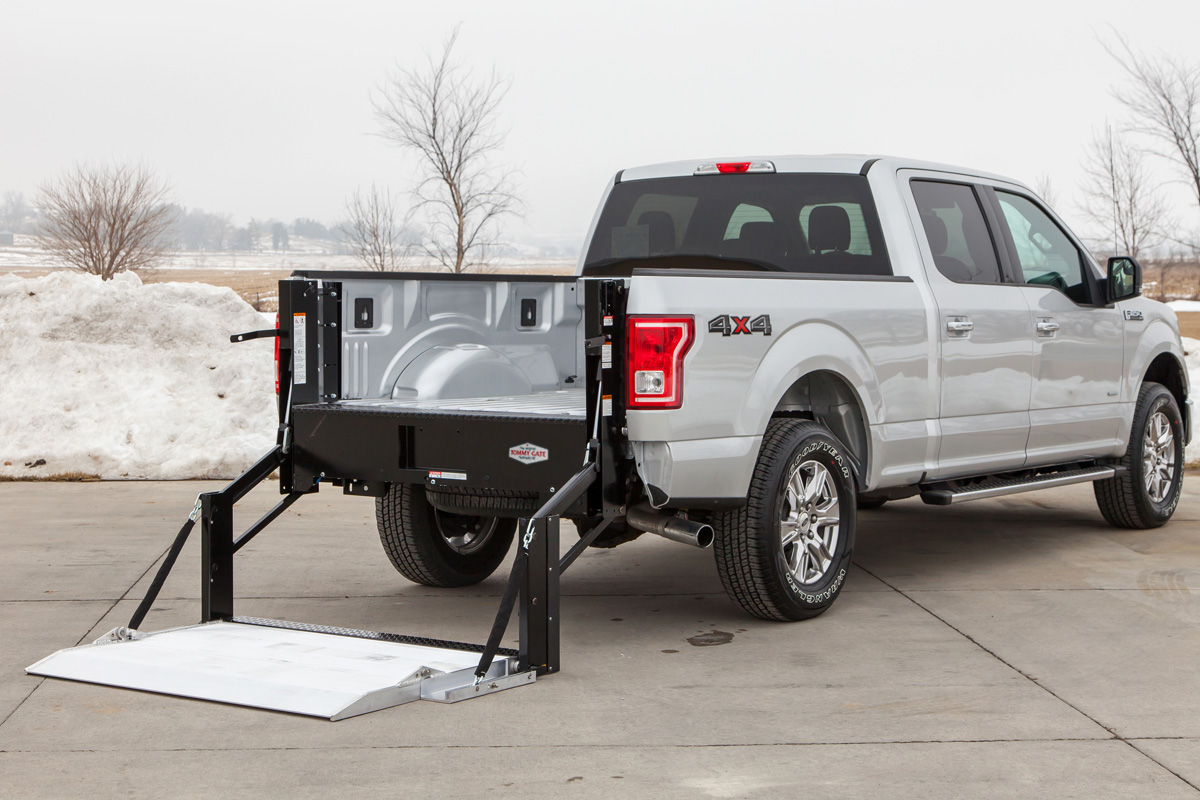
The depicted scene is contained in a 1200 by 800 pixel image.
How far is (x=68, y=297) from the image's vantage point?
1369 centimetres

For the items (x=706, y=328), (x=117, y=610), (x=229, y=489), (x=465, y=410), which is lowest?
(x=117, y=610)

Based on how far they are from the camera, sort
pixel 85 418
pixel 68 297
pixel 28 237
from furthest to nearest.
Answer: pixel 28 237
pixel 68 297
pixel 85 418

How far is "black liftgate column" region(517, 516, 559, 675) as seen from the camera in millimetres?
5078

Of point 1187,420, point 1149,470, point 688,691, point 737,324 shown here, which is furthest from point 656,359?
point 1187,420

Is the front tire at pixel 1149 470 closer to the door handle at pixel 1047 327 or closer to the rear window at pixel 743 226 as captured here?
the door handle at pixel 1047 327

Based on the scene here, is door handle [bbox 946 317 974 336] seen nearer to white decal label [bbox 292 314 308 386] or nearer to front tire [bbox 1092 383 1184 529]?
front tire [bbox 1092 383 1184 529]

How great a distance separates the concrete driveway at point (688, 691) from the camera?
4.05m

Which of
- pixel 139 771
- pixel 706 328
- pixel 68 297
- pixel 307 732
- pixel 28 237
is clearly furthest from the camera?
pixel 28 237

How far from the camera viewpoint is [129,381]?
→ 42.4 ft

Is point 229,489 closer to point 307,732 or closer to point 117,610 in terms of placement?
point 117,610

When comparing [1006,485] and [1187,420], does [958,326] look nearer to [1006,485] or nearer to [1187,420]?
[1006,485]

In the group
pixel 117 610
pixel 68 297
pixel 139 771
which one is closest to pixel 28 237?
pixel 68 297

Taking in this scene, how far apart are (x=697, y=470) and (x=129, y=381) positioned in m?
9.00

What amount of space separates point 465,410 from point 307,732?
171cm
